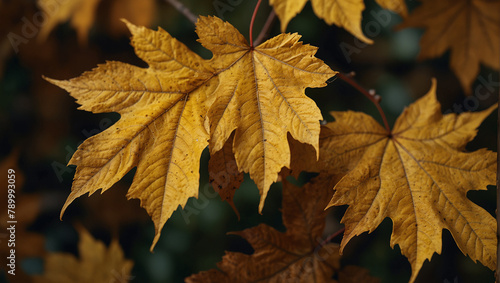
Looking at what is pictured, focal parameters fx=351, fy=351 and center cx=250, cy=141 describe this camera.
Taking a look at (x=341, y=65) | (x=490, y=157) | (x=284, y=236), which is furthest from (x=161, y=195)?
(x=341, y=65)

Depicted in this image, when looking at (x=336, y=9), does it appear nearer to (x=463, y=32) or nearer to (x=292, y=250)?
(x=292, y=250)

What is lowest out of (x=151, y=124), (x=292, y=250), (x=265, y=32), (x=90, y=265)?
(x=90, y=265)

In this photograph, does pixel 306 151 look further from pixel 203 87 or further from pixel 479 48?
pixel 479 48

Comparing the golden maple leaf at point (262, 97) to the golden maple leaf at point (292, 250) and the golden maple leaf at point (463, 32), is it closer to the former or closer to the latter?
the golden maple leaf at point (292, 250)

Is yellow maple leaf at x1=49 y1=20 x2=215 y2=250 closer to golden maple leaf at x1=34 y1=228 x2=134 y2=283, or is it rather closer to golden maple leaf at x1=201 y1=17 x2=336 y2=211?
golden maple leaf at x1=201 y1=17 x2=336 y2=211

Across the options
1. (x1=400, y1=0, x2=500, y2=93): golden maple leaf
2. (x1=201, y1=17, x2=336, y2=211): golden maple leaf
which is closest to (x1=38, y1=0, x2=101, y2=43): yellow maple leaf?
(x1=201, y1=17, x2=336, y2=211): golden maple leaf

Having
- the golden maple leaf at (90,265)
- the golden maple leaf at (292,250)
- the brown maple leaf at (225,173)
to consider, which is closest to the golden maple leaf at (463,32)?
the golden maple leaf at (292,250)

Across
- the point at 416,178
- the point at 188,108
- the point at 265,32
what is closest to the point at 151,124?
the point at 188,108
